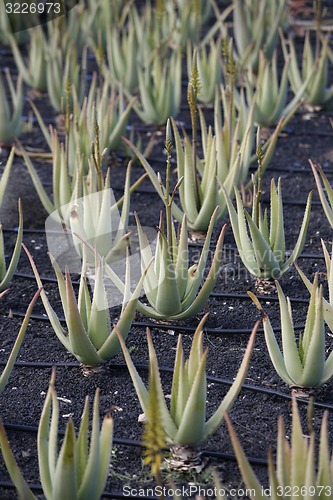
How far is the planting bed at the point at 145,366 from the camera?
2.09m

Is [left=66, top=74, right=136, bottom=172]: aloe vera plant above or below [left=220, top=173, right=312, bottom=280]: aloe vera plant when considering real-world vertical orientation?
above

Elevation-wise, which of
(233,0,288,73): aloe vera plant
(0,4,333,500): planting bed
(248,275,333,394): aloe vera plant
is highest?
(233,0,288,73): aloe vera plant

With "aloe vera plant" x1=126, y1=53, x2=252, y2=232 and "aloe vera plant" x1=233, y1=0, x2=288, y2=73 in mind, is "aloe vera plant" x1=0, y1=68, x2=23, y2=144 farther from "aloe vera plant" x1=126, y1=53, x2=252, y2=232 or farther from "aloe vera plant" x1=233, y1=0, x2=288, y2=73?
"aloe vera plant" x1=233, y1=0, x2=288, y2=73

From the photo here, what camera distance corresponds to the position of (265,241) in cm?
267

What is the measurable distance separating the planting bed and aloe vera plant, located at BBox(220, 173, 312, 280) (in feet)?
0.36

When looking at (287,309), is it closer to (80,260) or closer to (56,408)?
(56,408)

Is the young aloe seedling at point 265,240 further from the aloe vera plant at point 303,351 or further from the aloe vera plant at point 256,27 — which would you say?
the aloe vera plant at point 256,27

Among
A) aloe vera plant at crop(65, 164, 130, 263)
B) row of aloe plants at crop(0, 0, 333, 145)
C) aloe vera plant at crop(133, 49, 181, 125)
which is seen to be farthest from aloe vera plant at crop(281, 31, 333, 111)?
aloe vera plant at crop(65, 164, 130, 263)

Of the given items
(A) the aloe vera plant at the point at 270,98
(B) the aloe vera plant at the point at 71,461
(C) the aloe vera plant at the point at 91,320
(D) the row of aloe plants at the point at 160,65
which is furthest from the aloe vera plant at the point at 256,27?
(B) the aloe vera plant at the point at 71,461

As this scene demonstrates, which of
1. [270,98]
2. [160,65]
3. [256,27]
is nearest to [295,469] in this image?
[270,98]

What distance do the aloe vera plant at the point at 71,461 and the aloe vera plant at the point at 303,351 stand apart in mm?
569

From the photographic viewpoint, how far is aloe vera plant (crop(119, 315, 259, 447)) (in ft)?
6.30

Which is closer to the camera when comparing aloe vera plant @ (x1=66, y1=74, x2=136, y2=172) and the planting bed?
the planting bed

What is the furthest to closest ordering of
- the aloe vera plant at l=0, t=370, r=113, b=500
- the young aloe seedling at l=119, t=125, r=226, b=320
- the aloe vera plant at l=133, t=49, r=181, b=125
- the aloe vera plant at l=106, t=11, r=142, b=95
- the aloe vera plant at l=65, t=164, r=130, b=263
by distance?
1. the aloe vera plant at l=106, t=11, r=142, b=95
2. the aloe vera plant at l=133, t=49, r=181, b=125
3. the aloe vera plant at l=65, t=164, r=130, b=263
4. the young aloe seedling at l=119, t=125, r=226, b=320
5. the aloe vera plant at l=0, t=370, r=113, b=500
